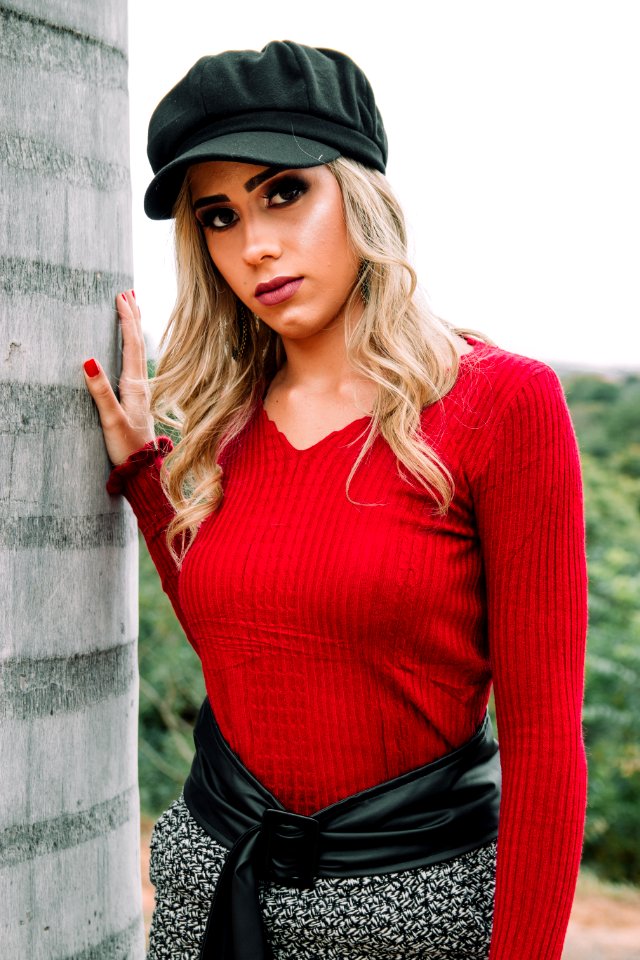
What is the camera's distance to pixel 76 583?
1.80m

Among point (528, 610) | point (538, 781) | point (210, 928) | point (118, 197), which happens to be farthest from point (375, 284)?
point (210, 928)

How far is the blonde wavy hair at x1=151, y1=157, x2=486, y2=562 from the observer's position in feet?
6.09

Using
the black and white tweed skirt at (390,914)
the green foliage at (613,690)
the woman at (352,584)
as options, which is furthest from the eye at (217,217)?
the green foliage at (613,690)

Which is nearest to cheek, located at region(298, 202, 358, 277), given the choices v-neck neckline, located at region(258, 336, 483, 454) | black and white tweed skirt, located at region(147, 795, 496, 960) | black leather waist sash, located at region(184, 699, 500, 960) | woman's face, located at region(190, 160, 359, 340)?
woman's face, located at region(190, 160, 359, 340)

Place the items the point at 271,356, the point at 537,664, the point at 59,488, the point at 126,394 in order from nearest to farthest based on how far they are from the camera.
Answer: the point at 537,664 < the point at 59,488 < the point at 126,394 < the point at 271,356

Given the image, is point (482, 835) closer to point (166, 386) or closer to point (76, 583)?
point (76, 583)

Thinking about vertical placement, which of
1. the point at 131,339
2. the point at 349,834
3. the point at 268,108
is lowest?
the point at 349,834

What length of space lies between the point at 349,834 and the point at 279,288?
0.98 m

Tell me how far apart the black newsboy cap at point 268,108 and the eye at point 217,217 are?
0.12 meters

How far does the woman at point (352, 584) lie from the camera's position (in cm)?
168

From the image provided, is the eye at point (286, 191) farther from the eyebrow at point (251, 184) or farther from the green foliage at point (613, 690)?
the green foliage at point (613, 690)

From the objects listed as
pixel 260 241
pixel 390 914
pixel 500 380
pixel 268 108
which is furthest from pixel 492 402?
pixel 390 914

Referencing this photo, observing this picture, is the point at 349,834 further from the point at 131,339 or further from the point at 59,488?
the point at 131,339

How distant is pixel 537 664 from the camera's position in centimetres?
167
